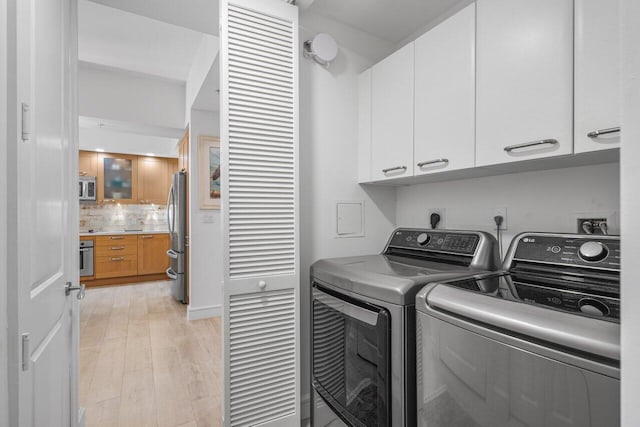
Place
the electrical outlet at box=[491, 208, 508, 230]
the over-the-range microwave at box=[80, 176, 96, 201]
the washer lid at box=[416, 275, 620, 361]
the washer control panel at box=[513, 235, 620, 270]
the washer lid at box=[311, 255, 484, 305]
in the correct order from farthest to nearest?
the over-the-range microwave at box=[80, 176, 96, 201], the electrical outlet at box=[491, 208, 508, 230], the washer lid at box=[311, 255, 484, 305], the washer control panel at box=[513, 235, 620, 270], the washer lid at box=[416, 275, 620, 361]

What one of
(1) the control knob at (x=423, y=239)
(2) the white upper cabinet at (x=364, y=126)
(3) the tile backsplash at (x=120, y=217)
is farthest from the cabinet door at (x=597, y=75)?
(3) the tile backsplash at (x=120, y=217)

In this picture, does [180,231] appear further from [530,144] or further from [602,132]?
[602,132]

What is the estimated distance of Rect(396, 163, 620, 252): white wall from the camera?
1237 mm

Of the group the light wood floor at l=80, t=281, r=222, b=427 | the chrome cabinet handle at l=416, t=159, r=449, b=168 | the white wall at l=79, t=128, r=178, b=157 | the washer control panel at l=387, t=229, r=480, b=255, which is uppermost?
the white wall at l=79, t=128, r=178, b=157

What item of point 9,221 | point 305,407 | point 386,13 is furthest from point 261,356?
point 386,13

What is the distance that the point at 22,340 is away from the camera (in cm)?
80

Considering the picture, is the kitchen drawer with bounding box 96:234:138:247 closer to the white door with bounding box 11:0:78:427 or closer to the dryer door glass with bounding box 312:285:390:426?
the white door with bounding box 11:0:78:427

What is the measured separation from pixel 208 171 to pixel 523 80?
336 centimetres

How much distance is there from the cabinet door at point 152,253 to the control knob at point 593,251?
612cm

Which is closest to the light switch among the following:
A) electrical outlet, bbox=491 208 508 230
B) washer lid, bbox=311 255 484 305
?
washer lid, bbox=311 255 484 305

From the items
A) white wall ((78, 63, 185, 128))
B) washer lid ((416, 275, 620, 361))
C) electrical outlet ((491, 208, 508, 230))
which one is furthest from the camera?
white wall ((78, 63, 185, 128))

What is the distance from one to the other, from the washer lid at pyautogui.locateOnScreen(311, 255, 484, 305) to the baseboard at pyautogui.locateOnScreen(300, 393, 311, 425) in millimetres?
733

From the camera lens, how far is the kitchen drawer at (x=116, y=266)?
206 inches

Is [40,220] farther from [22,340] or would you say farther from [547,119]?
[547,119]
